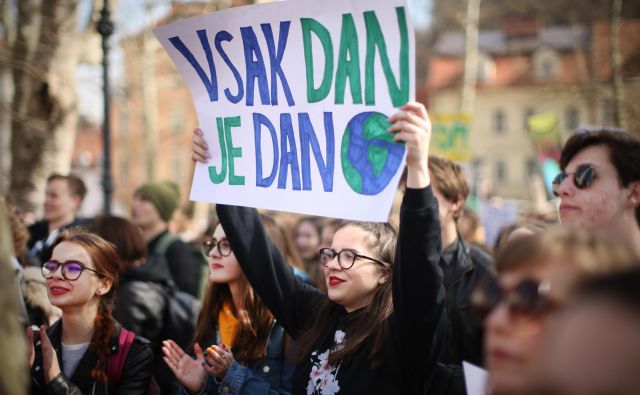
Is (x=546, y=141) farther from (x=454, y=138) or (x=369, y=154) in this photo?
(x=369, y=154)

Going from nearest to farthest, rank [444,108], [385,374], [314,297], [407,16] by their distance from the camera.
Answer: [407,16]
[385,374]
[314,297]
[444,108]

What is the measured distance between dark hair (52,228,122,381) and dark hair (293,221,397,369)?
0.89m

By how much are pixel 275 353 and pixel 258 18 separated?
151 centimetres

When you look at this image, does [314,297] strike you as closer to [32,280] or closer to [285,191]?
[285,191]

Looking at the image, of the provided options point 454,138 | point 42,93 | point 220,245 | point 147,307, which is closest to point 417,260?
point 220,245

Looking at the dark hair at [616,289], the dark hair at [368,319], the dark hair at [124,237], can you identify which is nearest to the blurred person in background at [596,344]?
the dark hair at [616,289]

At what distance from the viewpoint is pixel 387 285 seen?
2854mm

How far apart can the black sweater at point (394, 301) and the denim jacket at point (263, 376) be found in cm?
23

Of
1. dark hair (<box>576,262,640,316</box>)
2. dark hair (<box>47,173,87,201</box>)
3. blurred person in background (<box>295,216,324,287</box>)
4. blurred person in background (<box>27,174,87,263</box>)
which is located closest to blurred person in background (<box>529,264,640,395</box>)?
dark hair (<box>576,262,640,316</box>)

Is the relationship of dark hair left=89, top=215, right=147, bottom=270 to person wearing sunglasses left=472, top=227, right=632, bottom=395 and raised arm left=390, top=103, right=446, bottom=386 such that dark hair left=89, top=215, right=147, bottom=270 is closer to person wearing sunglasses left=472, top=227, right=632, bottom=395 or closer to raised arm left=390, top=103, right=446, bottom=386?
raised arm left=390, top=103, right=446, bottom=386

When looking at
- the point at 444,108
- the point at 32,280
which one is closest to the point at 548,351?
the point at 32,280

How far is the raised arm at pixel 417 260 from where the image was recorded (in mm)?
2229

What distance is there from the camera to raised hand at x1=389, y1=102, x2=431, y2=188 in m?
2.22

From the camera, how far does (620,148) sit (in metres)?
2.69
